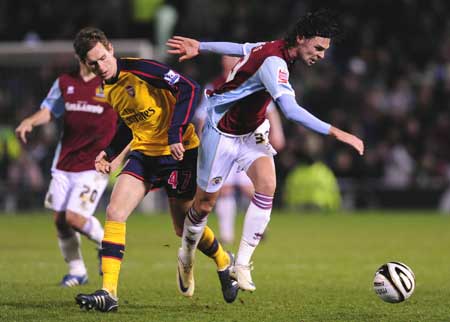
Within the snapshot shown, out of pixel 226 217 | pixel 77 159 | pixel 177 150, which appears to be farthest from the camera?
pixel 226 217

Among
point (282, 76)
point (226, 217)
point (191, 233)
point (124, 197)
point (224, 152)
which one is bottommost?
point (226, 217)

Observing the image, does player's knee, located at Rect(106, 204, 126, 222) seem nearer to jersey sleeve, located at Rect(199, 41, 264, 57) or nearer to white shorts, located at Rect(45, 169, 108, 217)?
jersey sleeve, located at Rect(199, 41, 264, 57)

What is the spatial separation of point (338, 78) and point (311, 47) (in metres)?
Result: 16.0

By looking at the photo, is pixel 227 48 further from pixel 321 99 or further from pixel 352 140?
pixel 321 99

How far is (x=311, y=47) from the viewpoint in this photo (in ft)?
25.4

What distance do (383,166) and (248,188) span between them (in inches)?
348

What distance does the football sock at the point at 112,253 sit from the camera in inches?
296

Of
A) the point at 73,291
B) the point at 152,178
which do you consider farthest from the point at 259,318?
the point at 73,291

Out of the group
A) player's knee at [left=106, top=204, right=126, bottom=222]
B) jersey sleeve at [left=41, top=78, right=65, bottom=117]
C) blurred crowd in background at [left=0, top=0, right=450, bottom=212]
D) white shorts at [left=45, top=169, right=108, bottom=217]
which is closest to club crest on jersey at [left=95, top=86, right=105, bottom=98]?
jersey sleeve at [left=41, top=78, right=65, bottom=117]

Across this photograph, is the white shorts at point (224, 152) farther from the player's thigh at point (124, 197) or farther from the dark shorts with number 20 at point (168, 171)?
the player's thigh at point (124, 197)

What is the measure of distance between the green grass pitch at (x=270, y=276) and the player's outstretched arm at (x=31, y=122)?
53.1 inches

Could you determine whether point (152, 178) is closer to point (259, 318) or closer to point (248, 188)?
point (259, 318)

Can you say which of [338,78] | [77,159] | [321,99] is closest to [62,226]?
[77,159]

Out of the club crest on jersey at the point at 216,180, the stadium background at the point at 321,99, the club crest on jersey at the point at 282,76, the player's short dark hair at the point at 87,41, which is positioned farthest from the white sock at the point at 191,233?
the stadium background at the point at 321,99
